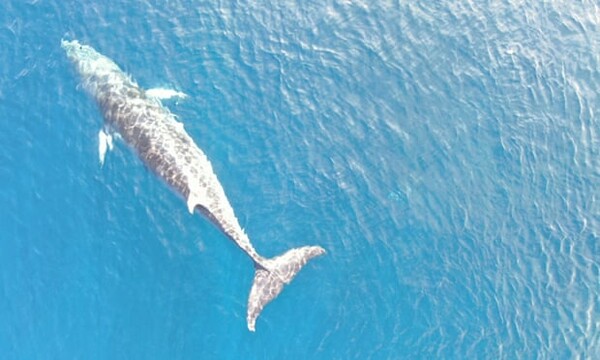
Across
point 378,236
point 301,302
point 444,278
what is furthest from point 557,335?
point 301,302

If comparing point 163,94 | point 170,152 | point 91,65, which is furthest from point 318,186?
point 91,65

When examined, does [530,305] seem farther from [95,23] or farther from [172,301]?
[95,23]

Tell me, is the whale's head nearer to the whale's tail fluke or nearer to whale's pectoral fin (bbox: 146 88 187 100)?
whale's pectoral fin (bbox: 146 88 187 100)

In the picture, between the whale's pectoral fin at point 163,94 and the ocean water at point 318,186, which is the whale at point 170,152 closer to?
the whale's pectoral fin at point 163,94

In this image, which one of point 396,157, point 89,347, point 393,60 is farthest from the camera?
point 393,60

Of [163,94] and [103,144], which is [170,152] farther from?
[163,94]

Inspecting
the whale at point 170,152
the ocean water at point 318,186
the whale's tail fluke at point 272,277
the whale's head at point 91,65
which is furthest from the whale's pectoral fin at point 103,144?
the whale's tail fluke at point 272,277

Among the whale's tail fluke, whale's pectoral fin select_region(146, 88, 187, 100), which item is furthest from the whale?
whale's pectoral fin select_region(146, 88, 187, 100)
